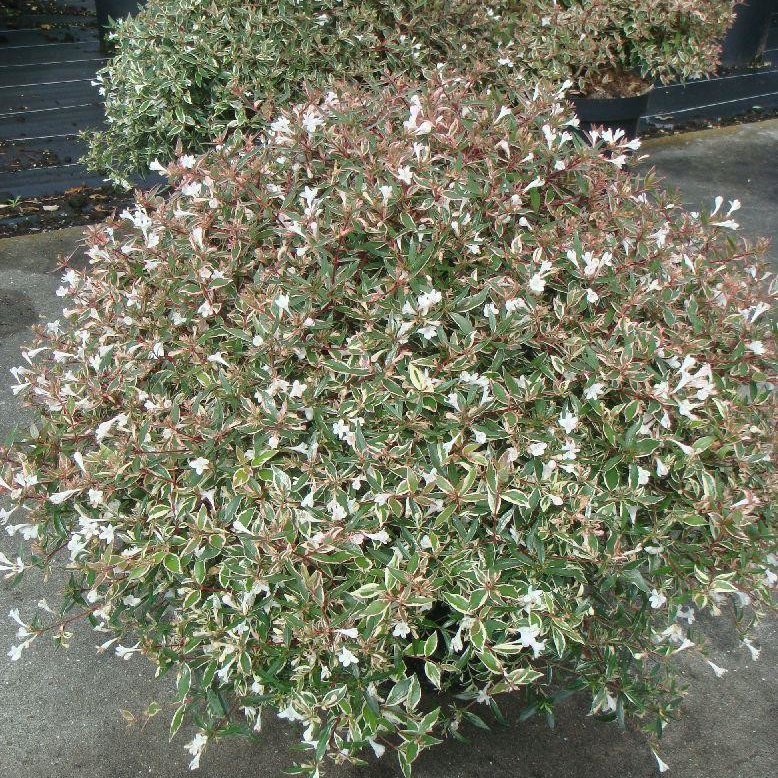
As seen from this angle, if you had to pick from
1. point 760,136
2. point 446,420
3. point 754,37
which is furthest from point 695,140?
point 446,420

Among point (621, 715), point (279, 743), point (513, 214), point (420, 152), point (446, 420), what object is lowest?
point (279, 743)

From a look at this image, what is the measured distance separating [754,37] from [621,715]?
7723 millimetres

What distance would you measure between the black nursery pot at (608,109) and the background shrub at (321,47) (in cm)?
14

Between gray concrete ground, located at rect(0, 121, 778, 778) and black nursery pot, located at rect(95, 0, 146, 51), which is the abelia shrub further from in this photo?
black nursery pot, located at rect(95, 0, 146, 51)

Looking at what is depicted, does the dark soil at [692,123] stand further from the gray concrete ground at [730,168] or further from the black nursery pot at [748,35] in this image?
the black nursery pot at [748,35]

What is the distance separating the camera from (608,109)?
4500 mm

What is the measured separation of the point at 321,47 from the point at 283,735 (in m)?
2.98

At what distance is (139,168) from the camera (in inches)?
164

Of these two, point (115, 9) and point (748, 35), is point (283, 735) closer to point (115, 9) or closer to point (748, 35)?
point (115, 9)

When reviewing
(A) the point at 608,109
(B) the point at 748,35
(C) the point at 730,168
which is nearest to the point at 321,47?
(A) the point at 608,109

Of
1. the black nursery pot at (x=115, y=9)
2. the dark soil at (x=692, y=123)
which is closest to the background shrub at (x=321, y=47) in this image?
the dark soil at (x=692, y=123)

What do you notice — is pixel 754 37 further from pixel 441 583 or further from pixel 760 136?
pixel 441 583

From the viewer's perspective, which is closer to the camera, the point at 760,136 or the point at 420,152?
the point at 420,152

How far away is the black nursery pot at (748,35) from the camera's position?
24.5 ft
